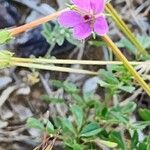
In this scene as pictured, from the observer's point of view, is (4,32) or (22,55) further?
(22,55)

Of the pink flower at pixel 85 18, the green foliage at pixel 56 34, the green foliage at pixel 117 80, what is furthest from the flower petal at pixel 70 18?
the green foliage at pixel 56 34

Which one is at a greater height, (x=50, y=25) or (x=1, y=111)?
(x=50, y=25)

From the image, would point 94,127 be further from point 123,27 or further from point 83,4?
point 83,4

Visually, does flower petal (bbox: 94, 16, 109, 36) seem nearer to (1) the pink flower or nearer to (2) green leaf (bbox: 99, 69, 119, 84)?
(1) the pink flower

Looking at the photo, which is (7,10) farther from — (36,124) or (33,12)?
(36,124)

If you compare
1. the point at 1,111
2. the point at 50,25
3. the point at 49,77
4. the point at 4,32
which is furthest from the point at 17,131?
the point at 4,32

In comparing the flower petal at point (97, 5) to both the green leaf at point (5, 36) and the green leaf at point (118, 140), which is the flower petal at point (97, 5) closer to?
the green leaf at point (5, 36)
